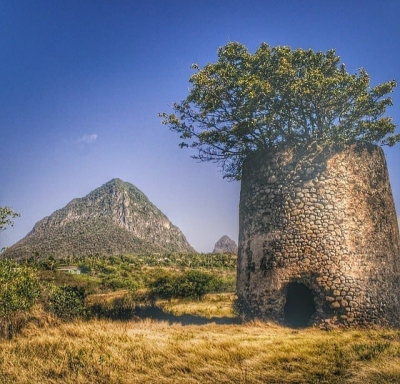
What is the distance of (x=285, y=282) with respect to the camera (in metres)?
11.1

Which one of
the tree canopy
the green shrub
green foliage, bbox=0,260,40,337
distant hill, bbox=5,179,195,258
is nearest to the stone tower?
the tree canopy

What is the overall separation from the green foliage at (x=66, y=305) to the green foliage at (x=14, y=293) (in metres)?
0.67

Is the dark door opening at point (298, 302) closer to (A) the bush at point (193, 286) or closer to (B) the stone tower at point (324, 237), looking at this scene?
(B) the stone tower at point (324, 237)

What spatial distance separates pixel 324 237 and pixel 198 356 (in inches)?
236

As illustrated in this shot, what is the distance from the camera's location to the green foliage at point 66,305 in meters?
12.0

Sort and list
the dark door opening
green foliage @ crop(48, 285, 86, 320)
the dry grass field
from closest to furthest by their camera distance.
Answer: the dry grass field
green foliage @ crop(48, 285, 86, 320)
the dark door opening

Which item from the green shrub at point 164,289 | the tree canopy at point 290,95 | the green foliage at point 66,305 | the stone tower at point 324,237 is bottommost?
the green shrub at point 164,289

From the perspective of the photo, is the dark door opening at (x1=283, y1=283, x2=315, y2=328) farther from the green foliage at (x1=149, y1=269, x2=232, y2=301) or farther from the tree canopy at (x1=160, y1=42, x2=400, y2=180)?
the green foliage at (x1=149, y1=269, x2=232, y2=301)

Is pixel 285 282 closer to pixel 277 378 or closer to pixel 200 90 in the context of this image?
pixel 277 378

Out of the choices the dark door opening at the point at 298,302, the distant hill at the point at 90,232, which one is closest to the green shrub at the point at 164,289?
the dark door opening at the point at 298,302

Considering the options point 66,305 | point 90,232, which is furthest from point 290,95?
point 90,232

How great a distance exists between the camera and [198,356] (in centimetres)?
700

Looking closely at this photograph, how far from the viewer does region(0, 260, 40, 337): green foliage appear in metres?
10.2

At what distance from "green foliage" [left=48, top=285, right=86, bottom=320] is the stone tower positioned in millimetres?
5795
